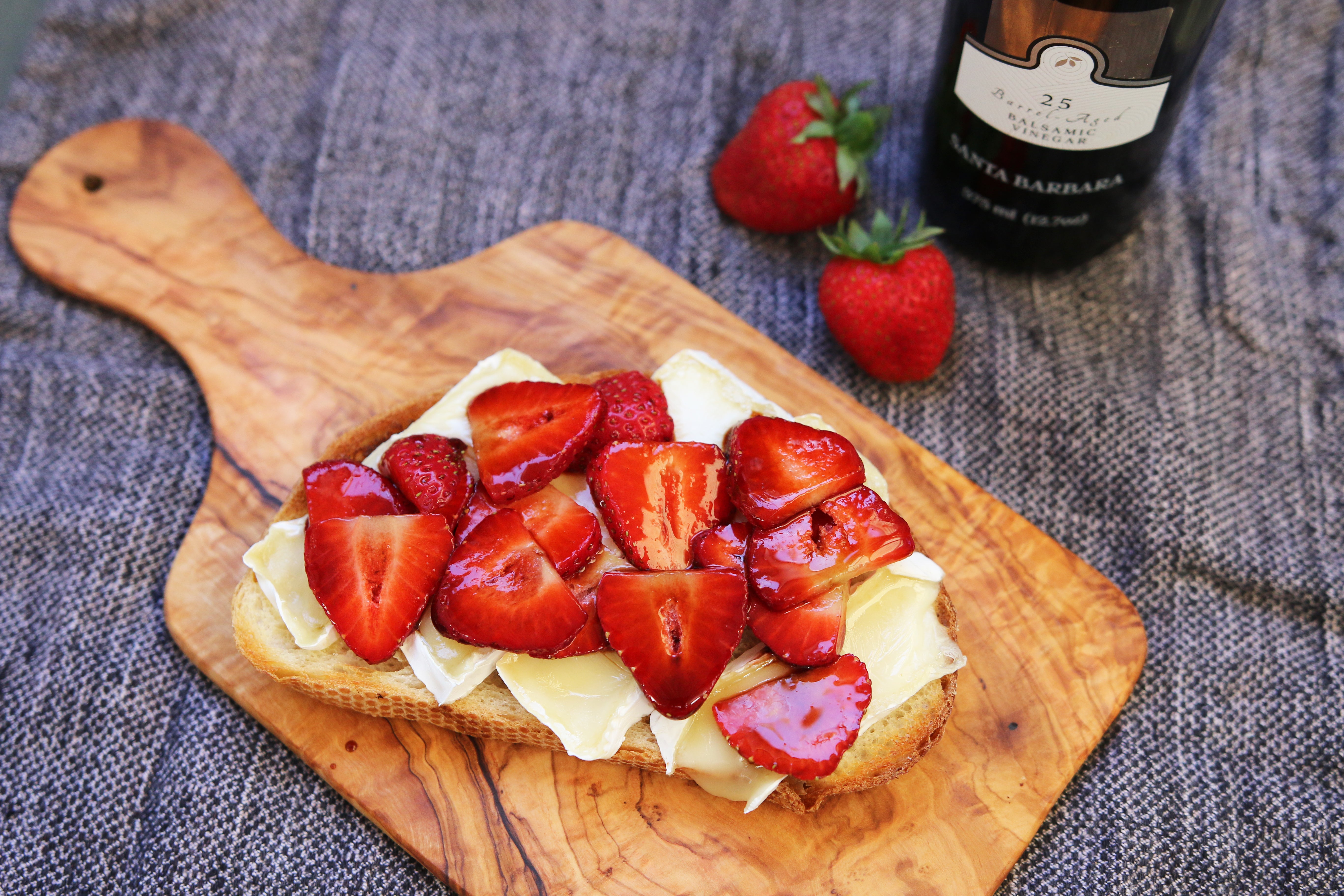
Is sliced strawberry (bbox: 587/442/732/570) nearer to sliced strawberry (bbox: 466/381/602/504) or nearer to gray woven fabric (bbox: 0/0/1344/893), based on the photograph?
sliced strawberry (bbox: 466/381/602/504)

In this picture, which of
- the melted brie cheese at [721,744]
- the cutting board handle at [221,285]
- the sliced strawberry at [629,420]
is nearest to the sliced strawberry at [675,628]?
the melted brie cheese at [721,744]

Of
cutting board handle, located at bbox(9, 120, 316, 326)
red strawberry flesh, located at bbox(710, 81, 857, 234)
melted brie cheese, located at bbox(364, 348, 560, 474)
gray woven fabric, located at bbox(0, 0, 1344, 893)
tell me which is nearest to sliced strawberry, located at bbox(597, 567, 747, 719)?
melted brie cheese, located at bbox(364, 348, 560, 474)

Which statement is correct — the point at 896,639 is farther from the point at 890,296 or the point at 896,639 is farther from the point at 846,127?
the point at 846,127

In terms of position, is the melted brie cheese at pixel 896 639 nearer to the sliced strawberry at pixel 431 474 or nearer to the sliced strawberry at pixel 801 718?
the sliced strawberry at pixel 801 718

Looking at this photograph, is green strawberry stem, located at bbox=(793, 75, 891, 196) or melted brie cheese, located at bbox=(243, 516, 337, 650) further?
green strawberry stem, located at bbox=(793, 75, 891, 196)

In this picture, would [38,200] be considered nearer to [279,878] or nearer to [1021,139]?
[279,878]

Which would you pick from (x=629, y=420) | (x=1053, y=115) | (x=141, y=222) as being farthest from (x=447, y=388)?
(x=1053, y=115)
